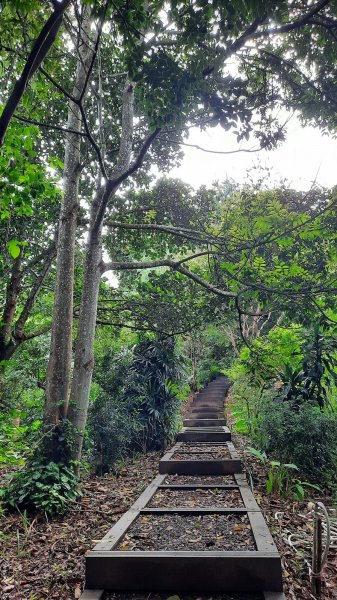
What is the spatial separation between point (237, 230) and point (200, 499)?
383 cm

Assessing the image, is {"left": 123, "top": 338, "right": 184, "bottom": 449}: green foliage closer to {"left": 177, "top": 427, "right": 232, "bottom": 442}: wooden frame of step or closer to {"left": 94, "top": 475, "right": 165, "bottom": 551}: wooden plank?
{"left": 177, "top": 427, "right": 232, "bottom": 442}: wooden frame of step

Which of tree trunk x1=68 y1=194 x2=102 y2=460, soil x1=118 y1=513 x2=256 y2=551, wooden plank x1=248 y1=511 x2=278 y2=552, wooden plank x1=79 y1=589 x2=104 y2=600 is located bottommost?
wooden plank x1=79 y1=589 x2=104 y2=600

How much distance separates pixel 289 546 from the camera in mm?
3549

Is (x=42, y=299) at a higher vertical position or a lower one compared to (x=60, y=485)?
higher

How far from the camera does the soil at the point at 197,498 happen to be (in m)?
4.66

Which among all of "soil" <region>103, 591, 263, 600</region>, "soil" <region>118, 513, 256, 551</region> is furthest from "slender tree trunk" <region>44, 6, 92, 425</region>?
"soil" <region>103, 591, 263, 600</region>

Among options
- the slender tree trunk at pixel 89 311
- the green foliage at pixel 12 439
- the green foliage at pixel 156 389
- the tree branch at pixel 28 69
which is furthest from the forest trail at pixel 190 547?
the tree branch at pixel 28 69

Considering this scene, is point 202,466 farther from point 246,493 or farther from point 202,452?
point 246,493

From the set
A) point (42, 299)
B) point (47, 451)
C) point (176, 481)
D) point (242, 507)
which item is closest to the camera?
point (242, 507)

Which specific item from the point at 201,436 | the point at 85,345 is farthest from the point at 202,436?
the point at 85,345

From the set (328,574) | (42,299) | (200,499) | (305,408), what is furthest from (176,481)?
(42,299)

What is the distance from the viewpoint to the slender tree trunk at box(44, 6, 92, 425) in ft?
17.4

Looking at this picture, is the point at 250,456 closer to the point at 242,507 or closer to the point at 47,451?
the point at 242,507

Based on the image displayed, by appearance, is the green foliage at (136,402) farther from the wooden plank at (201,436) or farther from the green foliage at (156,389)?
the wooden plank at (201,436)
